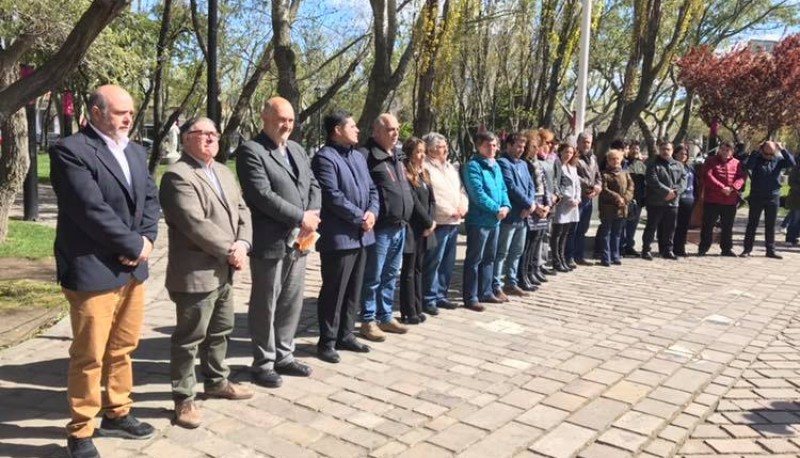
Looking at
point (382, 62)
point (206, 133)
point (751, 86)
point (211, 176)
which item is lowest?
point (211, 176)

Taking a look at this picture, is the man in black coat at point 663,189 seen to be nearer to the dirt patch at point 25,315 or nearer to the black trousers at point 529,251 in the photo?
the black trousers at point 529,251

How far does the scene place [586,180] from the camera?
367 inches

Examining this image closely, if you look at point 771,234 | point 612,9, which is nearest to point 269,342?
point 771,234

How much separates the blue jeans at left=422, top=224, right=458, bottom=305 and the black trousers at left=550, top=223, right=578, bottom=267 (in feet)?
8.17

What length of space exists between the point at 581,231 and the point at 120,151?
7571 millimetres

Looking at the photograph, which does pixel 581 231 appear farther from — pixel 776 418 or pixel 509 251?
pixel 776 418

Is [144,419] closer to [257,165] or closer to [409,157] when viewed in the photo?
[257,165]

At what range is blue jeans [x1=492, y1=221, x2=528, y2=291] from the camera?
7477 mm

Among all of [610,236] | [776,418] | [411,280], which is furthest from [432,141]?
[610,236]

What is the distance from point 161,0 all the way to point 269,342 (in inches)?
691

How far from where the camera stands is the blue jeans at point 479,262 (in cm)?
711

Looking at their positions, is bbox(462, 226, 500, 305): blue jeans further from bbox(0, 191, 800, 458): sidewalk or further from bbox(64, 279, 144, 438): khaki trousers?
bbox(64, 279, 144, 438): khaki trousers

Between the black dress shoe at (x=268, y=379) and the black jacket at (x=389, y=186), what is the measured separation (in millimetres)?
1632

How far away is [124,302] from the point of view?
3.76 m
